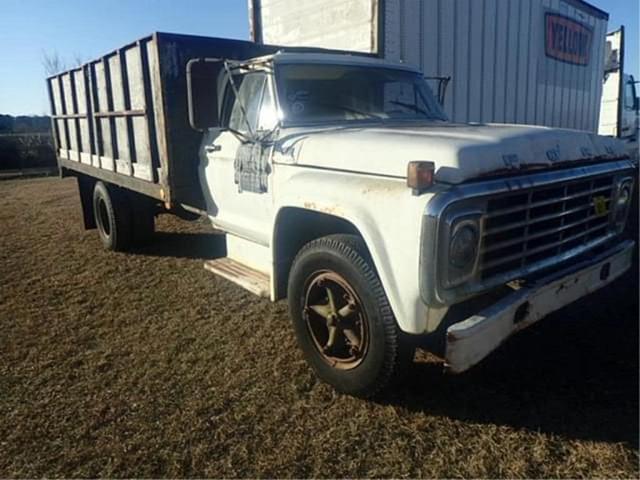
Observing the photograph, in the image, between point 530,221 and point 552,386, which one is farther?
point 552,386

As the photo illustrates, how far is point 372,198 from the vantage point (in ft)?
8.28

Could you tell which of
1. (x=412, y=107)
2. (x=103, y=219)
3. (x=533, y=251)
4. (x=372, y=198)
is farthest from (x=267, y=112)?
(x=103, y=219)

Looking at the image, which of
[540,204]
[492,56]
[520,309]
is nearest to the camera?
[520,309]

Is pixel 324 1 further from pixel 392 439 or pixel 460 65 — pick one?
pixel 392 439

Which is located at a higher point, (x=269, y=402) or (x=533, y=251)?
(x=533, y=251)

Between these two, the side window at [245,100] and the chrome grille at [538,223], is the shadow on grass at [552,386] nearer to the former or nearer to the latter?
the chrome grille at [538,223]

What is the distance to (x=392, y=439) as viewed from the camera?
256 cm

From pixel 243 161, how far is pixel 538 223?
2105 mm

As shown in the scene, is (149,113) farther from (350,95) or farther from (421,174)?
(421,174)

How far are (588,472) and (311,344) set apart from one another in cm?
160

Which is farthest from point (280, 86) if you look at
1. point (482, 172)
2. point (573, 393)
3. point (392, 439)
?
point (573, 393)

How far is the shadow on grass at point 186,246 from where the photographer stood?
20.6ft

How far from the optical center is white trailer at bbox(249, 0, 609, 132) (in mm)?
6129

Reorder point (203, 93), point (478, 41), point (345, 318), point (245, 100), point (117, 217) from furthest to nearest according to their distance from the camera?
point (478, 41) → point (117, 217) → point (203, 93) → point (245, 100) → point (345, 318)
